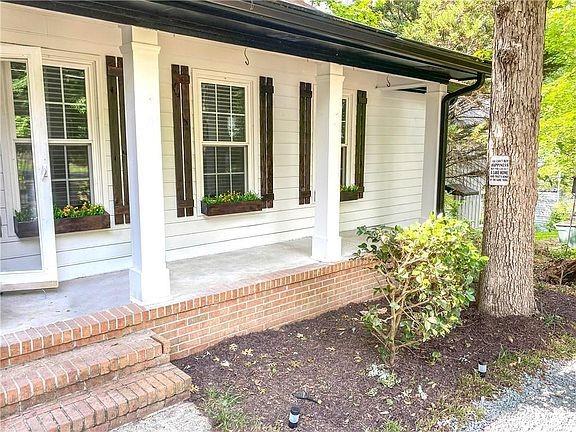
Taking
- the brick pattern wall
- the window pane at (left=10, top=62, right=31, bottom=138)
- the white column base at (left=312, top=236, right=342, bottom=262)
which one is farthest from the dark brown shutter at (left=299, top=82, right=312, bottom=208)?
the window pane at (left=10, top=62, right=31, bottom=138)

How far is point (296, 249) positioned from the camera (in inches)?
204

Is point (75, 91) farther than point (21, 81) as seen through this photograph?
Yes

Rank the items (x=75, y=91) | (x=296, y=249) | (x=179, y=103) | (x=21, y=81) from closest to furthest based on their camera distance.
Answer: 1. (x=21, y=81)
2. (x=75, y=91)
3. (x=179, y=103)
4. (x=296, y=249)

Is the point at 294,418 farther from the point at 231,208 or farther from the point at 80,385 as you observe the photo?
the point at 231,208

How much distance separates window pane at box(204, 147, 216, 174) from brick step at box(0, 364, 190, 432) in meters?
2.45

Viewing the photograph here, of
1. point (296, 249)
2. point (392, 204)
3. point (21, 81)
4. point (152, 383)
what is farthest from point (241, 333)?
point (392, 204)

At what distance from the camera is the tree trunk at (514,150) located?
3.89 metres

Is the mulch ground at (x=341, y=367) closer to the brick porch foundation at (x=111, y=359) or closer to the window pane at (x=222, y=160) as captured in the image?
the brick porch foundation at (x=111, y=359)

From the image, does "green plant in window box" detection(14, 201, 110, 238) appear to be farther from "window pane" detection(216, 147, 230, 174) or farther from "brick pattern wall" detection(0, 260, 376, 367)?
"window pane" detection(216, 147, 230, 174)

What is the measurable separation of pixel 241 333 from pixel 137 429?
1331 millimetres

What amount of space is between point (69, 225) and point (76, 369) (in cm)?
168

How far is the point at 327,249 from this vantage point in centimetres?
459

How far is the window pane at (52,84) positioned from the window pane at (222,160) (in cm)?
168

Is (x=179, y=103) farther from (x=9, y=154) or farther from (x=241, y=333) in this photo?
(x=241, y=333)
